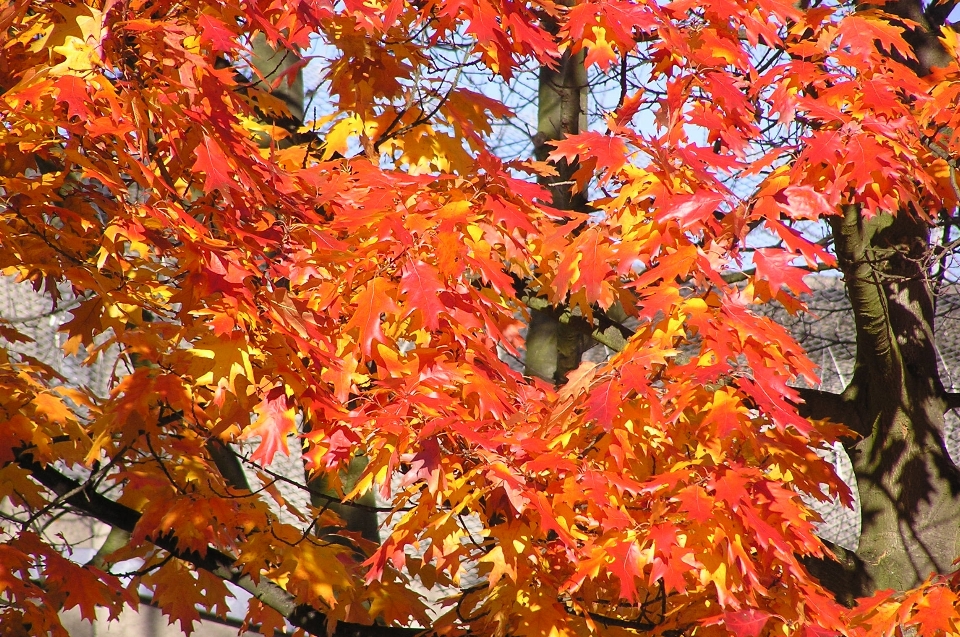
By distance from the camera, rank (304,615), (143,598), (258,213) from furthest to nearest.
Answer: (143,598) → (304,615) → (258,213)

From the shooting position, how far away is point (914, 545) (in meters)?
4.07

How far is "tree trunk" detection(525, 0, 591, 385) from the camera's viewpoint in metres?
5.18

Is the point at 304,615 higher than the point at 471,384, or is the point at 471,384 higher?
the point at 471,384

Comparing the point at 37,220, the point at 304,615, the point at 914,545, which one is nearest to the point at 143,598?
the point at 304,615

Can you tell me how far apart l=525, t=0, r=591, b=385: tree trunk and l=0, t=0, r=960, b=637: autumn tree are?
Answer: 1.71 metres

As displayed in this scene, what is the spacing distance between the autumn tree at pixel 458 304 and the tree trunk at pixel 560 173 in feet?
5.61

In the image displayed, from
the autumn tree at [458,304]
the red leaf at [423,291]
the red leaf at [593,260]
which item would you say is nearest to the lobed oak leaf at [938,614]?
the autumn tree at [458,304]

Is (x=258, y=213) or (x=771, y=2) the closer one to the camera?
(x=258, y=213)

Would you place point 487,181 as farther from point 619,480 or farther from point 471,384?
point 619,480

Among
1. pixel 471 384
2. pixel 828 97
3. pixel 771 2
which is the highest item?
pixel 771 2

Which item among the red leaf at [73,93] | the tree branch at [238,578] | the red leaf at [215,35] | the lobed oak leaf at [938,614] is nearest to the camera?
the red leaf at [73,93]

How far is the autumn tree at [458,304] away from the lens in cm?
242

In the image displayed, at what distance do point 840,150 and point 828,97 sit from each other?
1.36ft

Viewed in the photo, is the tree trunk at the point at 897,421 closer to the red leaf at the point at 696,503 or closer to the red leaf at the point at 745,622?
the red leaf at the point at 745,622
